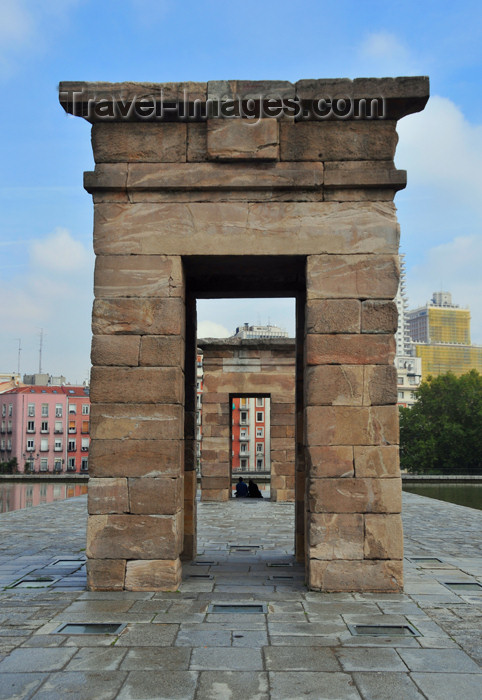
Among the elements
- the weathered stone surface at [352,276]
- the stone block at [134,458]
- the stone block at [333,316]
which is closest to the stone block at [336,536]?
the stone block at [134,458]

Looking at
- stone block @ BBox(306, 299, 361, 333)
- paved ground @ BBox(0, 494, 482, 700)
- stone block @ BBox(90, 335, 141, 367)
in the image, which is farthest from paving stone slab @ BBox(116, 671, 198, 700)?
stone block @ BBox(306, 299, 361, 333)

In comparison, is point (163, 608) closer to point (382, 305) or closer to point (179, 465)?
point (179, 465)

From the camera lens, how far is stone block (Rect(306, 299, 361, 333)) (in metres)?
7.57

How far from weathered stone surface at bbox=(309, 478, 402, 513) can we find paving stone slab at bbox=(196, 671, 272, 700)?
2717 mm

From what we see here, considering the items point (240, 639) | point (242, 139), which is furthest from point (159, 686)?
point (242, 139)

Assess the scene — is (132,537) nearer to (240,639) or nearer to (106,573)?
(106,573)

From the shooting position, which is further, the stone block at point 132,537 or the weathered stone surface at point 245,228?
the weathered stone surface at point 245,228

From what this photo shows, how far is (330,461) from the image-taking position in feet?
24.2

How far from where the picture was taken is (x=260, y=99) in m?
7.73

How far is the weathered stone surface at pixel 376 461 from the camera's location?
7340 millimetres

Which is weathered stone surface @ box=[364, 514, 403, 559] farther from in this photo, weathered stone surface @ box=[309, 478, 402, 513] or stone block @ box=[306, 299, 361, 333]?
stone block @ box=[306, 299, 361, 333]

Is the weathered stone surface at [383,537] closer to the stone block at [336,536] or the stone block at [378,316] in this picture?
the stone block at [336,536]

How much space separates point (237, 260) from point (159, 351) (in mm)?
1394

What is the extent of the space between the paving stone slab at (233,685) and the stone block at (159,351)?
11.6 ft
